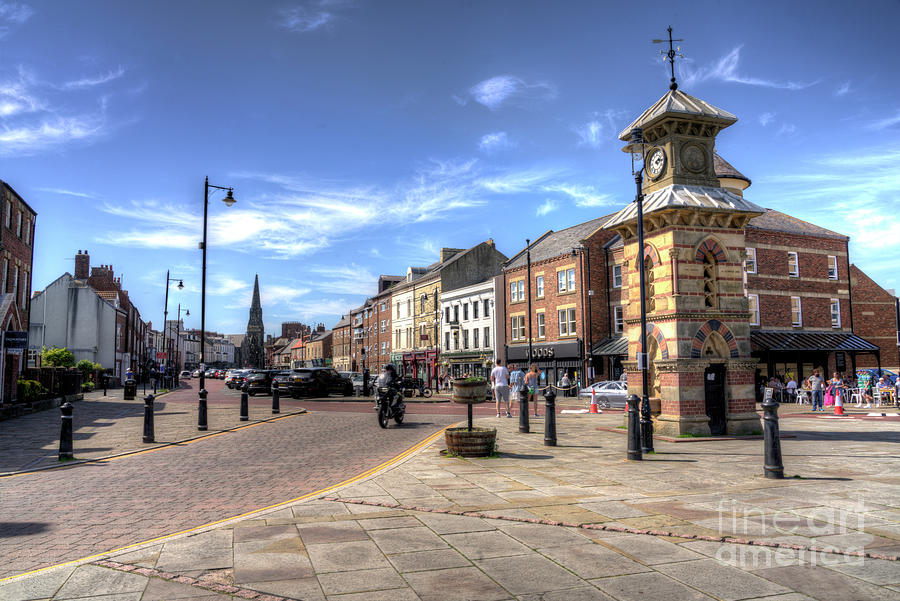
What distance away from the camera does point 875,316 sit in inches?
1740

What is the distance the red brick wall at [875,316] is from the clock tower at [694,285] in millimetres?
35577

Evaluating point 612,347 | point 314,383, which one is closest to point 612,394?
point 612,347

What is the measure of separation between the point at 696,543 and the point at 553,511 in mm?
1698

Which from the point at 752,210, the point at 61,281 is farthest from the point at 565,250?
the point at 61,281

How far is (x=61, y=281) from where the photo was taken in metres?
56.0

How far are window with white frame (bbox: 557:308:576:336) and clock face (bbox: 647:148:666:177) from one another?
Result: 25576 millimetres

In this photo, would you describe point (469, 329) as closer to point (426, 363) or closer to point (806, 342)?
point (426, 363)

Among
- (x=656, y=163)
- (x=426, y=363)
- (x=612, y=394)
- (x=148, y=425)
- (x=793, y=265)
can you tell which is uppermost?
(x=793, y=265)

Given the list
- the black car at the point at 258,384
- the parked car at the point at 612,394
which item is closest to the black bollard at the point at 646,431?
the parked car at the point at 612,394

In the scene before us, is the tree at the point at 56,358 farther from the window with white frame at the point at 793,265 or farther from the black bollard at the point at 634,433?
the window with white frame at the point at 793,265

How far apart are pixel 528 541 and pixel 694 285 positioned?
10609 mm

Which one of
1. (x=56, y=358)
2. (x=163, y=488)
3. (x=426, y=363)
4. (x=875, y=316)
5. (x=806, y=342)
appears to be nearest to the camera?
(x=163, y=488)

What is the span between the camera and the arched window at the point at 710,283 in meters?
15.1

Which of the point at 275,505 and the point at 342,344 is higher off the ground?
the point at 342,344
